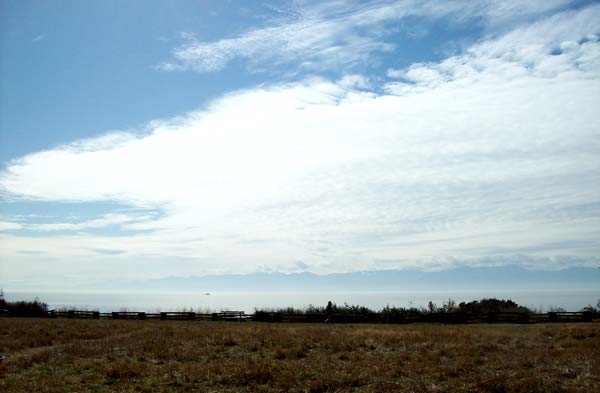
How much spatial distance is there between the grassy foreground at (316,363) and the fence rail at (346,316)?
1379 centimetres

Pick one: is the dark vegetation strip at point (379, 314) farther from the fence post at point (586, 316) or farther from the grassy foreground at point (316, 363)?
the grassy foreground at point (316, 363)

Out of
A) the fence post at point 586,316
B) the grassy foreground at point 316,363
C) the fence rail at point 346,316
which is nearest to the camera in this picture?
the grassy foreground at point 316,363

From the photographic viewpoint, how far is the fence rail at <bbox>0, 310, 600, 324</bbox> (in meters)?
42.3

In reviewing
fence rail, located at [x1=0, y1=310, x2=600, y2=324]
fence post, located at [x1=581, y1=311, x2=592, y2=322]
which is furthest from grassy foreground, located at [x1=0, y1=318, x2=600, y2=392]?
Result: fence post, located at [x1=581, y1=311, x2=592, y2=322]

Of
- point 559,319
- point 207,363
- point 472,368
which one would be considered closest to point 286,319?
point 559,319

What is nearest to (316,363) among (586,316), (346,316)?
(346,316)

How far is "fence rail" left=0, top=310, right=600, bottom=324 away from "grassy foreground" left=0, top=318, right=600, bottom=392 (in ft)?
45.2

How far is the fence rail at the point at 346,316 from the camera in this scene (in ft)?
139

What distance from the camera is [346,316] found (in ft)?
160

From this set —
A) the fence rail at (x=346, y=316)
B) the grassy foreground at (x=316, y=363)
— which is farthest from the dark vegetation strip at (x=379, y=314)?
the grassy foreground at (x=316, y=363)

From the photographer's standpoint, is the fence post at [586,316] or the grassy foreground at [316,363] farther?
the fence post at [586,316]

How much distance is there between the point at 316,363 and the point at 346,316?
27924 millimetres

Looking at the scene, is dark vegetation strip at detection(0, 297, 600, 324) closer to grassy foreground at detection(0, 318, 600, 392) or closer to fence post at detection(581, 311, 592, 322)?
fence post at detection(581, 311, 592, 322)

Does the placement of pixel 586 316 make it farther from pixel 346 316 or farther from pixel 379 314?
pixel 346 316
